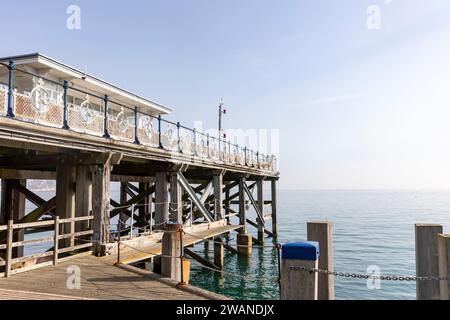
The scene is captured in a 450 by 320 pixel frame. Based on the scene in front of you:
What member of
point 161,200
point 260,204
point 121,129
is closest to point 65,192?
point 121,129

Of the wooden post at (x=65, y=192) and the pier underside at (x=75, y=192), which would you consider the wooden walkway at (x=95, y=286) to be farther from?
the wooden post at (x=65, y=192)

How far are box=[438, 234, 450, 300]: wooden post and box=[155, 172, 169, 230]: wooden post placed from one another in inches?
425

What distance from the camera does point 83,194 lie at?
11148mm

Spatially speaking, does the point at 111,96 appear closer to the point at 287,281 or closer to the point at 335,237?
the point at 287,281

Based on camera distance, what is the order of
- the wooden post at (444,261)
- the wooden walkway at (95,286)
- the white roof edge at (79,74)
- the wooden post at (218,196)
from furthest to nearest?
the wooden post at (218,196), the white roof edge at (79,74), the wooden walkway at (95,286), the wooden post at (444,261)

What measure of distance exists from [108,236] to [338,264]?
57.7 ft

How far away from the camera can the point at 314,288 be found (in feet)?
13.9

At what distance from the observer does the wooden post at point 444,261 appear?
4.92 meters

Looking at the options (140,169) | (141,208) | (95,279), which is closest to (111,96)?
(140,169)

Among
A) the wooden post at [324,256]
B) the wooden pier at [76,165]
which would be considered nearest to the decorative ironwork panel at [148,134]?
the wooden pier at [76,165]

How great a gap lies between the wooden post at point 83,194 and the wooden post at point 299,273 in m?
8.41

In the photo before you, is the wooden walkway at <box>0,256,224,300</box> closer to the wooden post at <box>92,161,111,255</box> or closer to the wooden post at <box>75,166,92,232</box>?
the wooden post at <box>92,161,111,255</box>

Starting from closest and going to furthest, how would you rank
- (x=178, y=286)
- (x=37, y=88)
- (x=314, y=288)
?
1. (x=314, y=288)
2. (x=178, y=286)
3. (x=37, y=88)

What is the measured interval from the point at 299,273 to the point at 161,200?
11032 mm
